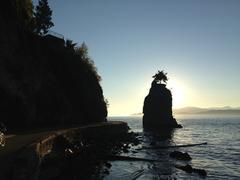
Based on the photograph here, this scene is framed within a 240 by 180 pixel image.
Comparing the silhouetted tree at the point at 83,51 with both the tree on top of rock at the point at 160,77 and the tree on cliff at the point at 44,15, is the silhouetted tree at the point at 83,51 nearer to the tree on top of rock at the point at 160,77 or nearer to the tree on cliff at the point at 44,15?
the tree on cliff at the point at 44,15

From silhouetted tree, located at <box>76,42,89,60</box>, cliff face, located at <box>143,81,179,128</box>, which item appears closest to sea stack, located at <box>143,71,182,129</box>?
cliff face, located at <box>143,81,179,128</box>

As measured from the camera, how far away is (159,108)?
447 ft

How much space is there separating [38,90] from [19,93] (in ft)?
20.1

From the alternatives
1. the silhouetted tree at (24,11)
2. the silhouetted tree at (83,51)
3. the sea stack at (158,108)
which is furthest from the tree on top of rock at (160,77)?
the silhouetted tree at (24,11)

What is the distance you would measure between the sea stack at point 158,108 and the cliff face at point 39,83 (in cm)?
6592

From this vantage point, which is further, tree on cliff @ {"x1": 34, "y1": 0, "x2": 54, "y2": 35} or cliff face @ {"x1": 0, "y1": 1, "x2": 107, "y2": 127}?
tree on cliff @ {"x1": 34, "y1": 0, "x2": 54, "y2": 35}

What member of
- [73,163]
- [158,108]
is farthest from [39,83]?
[158,108]

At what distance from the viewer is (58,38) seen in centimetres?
6594

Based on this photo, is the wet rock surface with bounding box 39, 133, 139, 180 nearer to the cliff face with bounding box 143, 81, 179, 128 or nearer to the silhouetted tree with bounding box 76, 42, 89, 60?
the silhouetted tree with bounding box 76, 42, 89, 60

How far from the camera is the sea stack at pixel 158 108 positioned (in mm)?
136500

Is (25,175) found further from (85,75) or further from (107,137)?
(85,75)

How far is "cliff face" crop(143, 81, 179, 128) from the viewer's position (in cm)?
13650

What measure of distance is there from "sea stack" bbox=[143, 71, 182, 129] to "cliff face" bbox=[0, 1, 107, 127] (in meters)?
65.9

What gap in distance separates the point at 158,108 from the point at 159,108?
434 millimetres
